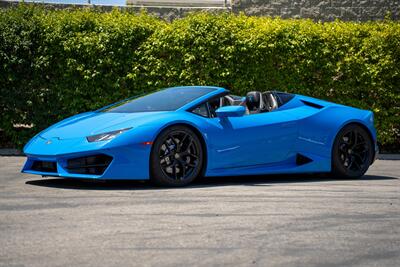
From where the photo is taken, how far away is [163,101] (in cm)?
1040

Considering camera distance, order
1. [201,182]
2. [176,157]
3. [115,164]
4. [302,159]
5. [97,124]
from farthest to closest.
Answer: [302,159]
[201,182]
[97,124]
[176,157]
[115,164]

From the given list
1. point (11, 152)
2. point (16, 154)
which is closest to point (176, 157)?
point (16, 154)

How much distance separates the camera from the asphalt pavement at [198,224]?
5.66 metres

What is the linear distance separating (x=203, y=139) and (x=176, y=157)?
1.40 feet

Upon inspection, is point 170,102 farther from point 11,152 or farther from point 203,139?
point 11,152

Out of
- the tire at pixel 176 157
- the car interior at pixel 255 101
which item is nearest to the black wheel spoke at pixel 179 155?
the tire at pixel 176 157

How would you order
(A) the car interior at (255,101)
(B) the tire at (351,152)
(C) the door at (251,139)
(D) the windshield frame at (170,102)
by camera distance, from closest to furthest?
1. (C) the door at (251,139)
2. (D) the windshield frame at (170,102)
3. (A) the car interior at (255,101)
4. (B) the tire at (351,152)

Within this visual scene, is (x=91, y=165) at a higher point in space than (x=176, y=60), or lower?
lower

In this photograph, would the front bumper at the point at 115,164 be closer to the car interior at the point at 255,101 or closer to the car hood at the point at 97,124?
the car hood at the point at 97,124

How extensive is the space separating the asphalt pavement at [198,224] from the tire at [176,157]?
0.18m

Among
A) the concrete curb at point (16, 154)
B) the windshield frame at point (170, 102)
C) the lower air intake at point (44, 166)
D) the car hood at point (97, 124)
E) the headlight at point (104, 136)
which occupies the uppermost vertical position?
the windshield frame at point (170, 102)

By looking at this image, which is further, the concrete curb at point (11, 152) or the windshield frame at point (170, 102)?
the concrete curb at point (11, 152)

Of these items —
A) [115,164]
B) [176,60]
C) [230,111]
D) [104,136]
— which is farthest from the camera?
[176,60]

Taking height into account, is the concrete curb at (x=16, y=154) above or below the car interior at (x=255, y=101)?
below
